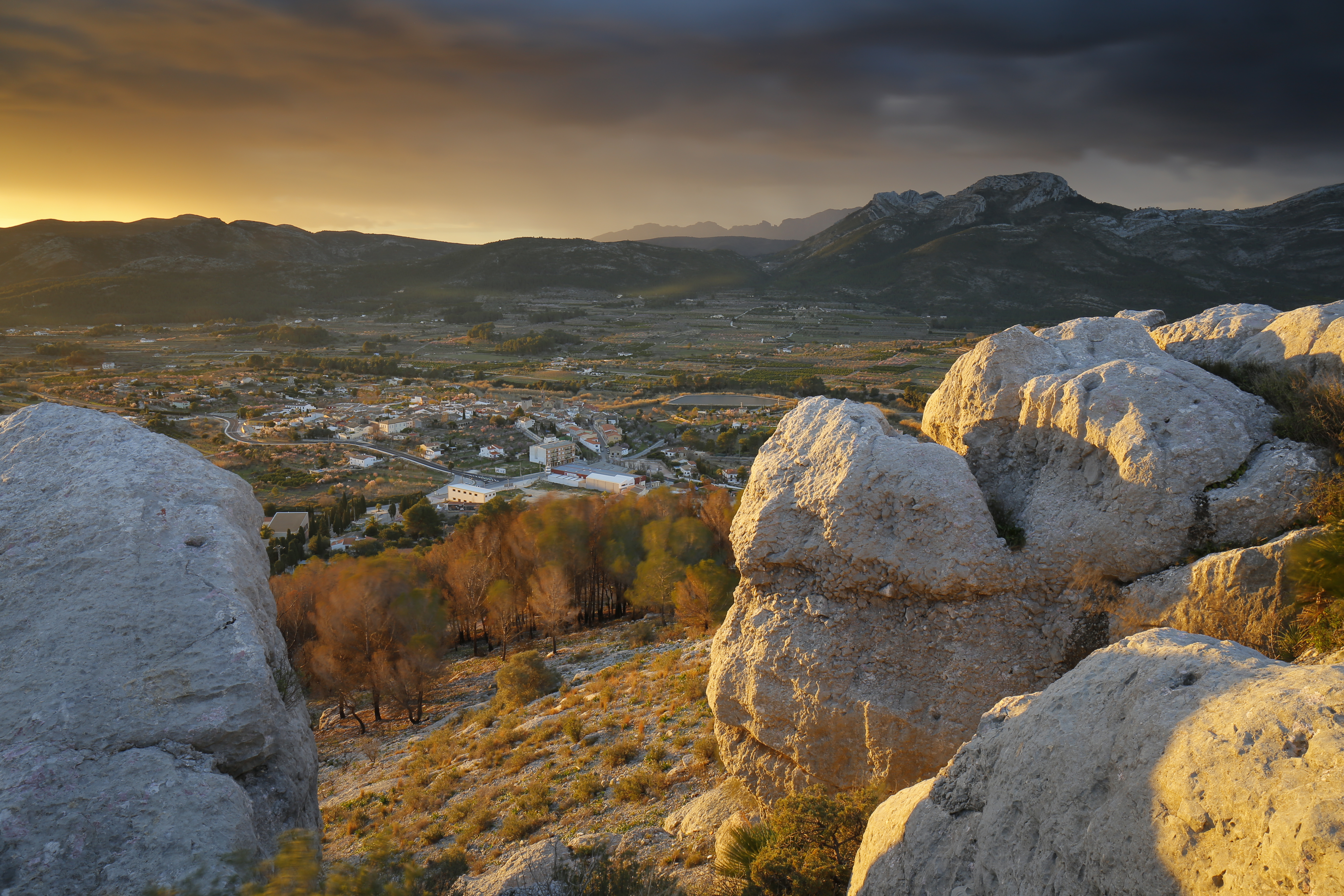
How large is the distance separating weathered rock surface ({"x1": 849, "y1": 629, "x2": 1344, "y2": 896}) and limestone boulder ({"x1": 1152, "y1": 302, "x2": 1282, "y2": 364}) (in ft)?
24.2

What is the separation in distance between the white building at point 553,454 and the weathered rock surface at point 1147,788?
2946 inches

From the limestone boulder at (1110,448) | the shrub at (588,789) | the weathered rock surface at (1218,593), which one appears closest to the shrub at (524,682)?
the shrub at (588,789)

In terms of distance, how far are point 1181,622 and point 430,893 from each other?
906 cm

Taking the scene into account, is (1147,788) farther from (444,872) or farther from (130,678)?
(130,678)

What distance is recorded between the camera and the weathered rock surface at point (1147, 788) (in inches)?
149

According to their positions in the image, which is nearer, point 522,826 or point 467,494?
point 522,826

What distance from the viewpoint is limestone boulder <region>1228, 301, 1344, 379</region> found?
8789mm

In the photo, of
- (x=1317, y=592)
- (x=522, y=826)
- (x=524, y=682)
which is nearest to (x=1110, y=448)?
(x=1317, y=592)

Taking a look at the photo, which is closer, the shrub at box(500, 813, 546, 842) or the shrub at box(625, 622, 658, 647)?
the shrub at box(500, 813, 546, 842)

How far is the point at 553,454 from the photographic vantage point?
80.9m

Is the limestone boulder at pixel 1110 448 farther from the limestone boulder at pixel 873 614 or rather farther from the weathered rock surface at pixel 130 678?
the weathered rock surface at pixel 130 678

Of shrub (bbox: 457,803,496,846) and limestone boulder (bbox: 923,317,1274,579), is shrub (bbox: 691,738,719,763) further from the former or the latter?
limestone boulder (bbox: 923,317,1274,579)

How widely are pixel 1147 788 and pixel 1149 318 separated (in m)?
12.3

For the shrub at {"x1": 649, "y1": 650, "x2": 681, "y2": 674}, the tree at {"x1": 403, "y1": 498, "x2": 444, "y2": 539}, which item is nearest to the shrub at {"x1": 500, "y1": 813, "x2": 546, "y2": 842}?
the shrub at {"x1": 649, "y1": 650, "x2": 681, "y2": 674}
